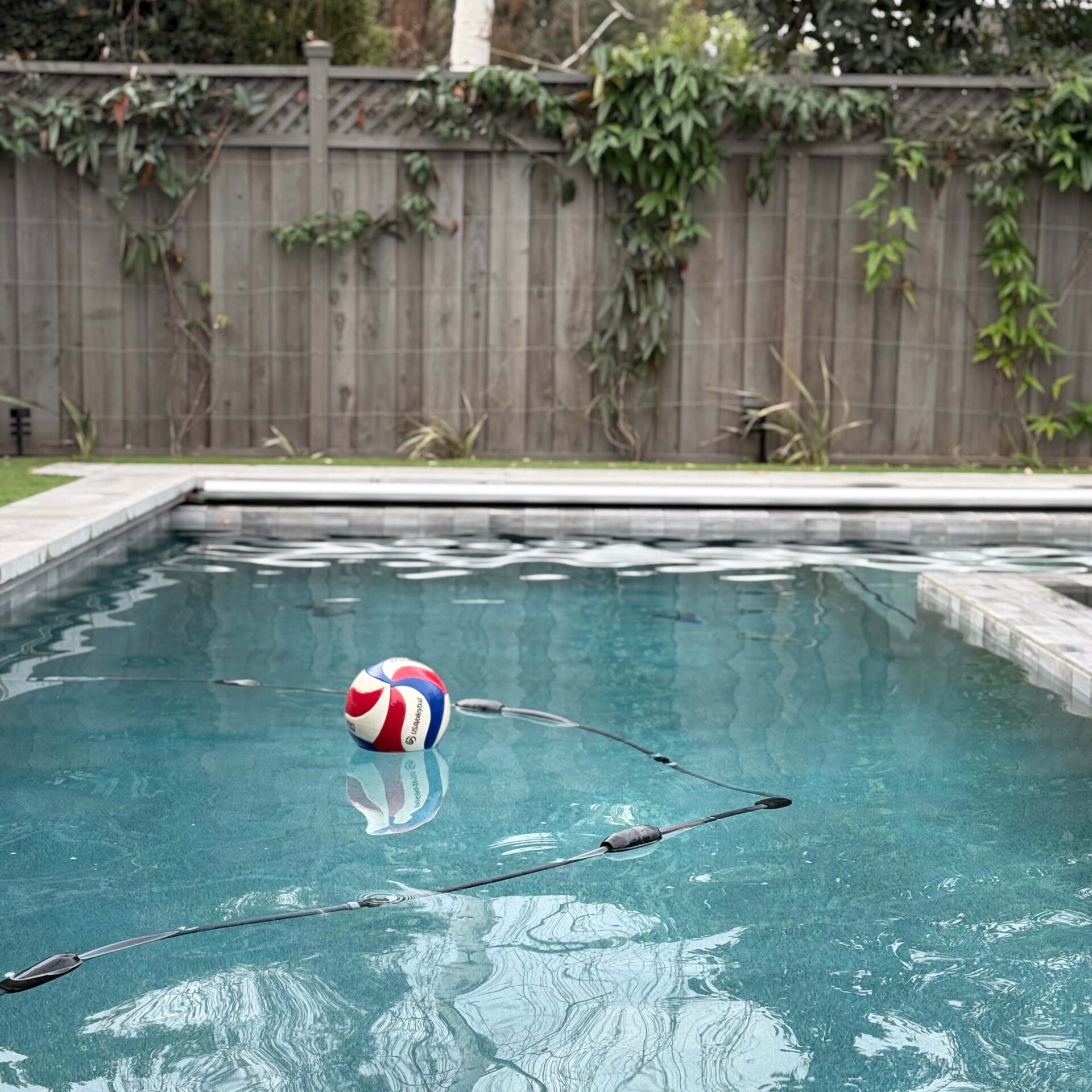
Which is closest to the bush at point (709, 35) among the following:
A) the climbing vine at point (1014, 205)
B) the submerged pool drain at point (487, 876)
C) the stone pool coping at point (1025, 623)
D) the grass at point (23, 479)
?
the climbing vine at point (1014, 205)

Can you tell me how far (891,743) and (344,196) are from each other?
569 centimetres

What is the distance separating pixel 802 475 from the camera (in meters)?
7.64

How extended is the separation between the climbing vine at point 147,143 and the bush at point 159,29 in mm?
2438

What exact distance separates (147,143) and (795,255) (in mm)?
3746

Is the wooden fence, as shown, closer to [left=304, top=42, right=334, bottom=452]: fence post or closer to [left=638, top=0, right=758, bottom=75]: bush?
[left=304, top=42, right=334, bottom=452]: fence post

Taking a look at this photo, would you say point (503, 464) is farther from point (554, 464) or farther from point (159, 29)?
point (159, 29)

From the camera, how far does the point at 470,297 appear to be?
27.8 ft

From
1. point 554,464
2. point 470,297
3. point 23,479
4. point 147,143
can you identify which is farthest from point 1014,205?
point 23,479

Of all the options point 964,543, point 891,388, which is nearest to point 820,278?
point 891,388

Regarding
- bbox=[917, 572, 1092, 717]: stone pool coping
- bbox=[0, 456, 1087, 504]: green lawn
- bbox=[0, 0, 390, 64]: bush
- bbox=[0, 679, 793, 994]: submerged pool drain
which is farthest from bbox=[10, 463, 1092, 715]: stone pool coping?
bbox=[0, 0, 390, 64]: bush

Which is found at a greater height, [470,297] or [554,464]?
[470,297]

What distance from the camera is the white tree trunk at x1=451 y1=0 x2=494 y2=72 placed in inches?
388

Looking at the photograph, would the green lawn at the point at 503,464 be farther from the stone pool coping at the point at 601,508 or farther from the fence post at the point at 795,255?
the stone pool coping at the point at 601,508

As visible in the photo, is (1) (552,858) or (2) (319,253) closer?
(1) (552,858)
